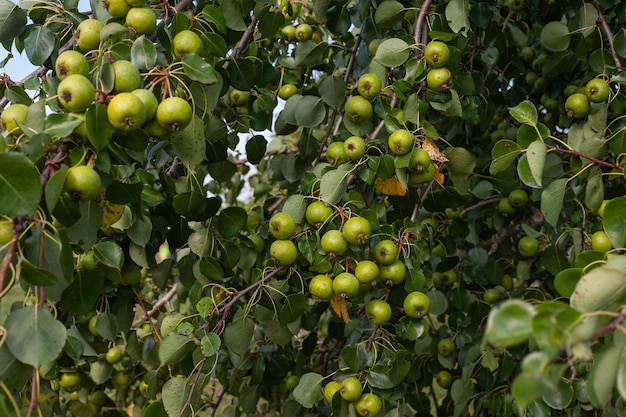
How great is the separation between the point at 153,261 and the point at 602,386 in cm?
A: 129

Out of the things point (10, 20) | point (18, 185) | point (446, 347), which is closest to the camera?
point (18, 185)

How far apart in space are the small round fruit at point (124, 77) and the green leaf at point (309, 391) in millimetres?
873

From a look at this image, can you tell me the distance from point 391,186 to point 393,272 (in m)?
0.25

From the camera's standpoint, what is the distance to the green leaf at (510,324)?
26.3 inches

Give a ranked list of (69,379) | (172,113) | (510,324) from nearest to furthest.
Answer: (510,324) < (172,113) < (69,379)

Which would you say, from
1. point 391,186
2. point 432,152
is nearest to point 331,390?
point 391,186

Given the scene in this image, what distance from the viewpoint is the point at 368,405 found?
4.54 ft

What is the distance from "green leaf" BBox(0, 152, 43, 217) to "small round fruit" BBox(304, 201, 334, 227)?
706 mm

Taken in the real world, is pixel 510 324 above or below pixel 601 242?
above

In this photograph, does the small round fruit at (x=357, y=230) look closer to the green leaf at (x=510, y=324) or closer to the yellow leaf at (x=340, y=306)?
the yellow leaf at (x=340, y=306)

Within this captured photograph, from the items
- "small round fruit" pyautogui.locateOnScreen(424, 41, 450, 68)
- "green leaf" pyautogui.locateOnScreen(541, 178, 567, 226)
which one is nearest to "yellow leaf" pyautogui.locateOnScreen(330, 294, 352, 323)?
"green leaf" pyautogui.locateOnScreen(541, 178, 567, 226)

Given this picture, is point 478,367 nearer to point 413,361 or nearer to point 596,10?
point 413,361

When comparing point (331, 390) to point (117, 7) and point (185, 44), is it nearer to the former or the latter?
point (185, 44)

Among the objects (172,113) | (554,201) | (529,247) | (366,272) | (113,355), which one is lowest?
(113,355)
